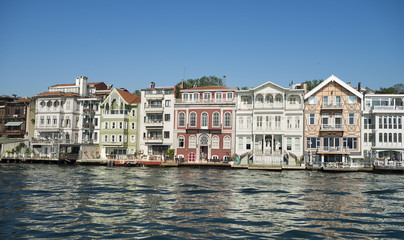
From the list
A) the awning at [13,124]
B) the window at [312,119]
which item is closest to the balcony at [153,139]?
the window at [312,119]

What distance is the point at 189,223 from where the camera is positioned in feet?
54.9

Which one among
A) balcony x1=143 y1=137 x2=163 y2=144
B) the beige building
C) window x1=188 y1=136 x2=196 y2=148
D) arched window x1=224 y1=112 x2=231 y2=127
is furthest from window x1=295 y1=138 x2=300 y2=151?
balcony x1=143 y1=137 x2=163 y2=144

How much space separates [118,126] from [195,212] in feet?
157

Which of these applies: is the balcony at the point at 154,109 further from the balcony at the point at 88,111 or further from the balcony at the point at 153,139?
the balcony at the point at 88,111

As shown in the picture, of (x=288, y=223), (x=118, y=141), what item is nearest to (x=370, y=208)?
(x=288, y=223)

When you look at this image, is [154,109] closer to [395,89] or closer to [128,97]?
[128,97]

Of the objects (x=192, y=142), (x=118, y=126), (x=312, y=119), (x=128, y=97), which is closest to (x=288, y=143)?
(x=312, y=119)

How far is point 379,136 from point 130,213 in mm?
45499

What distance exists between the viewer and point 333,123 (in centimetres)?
5528

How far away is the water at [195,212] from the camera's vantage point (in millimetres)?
15250

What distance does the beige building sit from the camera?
178ft

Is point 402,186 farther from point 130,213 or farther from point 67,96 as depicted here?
point 67,96

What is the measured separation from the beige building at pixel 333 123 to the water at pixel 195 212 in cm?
2510

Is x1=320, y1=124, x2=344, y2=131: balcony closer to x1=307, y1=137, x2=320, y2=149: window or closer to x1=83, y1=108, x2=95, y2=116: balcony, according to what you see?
x1=307, y1=137, x2=320, y2=149: window
